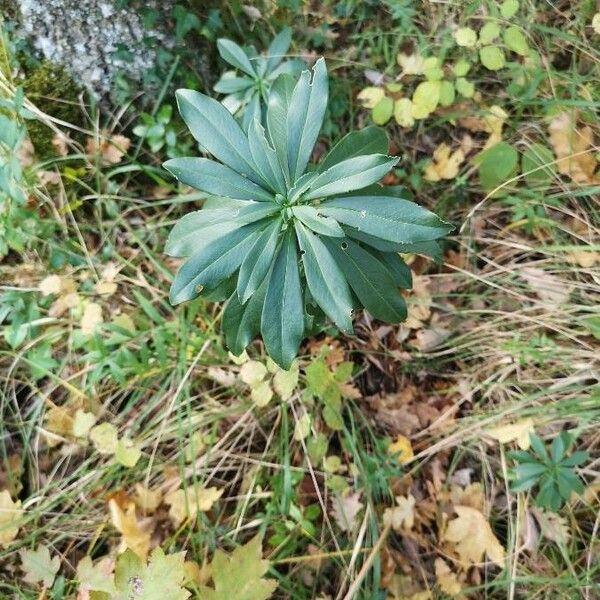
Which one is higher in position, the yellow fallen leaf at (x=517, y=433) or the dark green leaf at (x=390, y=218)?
the dark green leaf at (x=390, y=218)

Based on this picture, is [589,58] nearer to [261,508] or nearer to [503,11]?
[503,11]

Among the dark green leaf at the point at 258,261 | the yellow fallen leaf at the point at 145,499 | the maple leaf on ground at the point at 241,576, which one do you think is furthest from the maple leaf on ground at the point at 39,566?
the dark green leaf at the point at 258,261

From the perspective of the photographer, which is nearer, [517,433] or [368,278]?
[368,278]

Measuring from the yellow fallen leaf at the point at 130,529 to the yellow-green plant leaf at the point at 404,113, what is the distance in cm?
173

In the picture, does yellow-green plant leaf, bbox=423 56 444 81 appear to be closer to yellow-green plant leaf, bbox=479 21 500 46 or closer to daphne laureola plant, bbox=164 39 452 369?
yellow-green plant leaf, bbox=479 21 500 46

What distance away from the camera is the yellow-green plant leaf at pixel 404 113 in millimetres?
2172

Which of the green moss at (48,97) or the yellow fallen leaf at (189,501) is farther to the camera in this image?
the green moss at (48,97)

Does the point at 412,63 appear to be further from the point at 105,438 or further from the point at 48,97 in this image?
the point at 105,438

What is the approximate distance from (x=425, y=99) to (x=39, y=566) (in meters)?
2.13

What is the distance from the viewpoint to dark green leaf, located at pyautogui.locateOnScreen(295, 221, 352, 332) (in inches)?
50.3

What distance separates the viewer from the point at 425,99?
2.15 m

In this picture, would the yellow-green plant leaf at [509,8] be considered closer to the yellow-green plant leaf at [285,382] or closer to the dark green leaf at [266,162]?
the dark green leaf at [266,162]

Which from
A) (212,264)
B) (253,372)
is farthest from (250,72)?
(253,372)

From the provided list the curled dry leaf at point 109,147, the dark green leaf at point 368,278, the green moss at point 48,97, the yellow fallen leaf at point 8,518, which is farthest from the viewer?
the curled dry leaf at point 109,147
